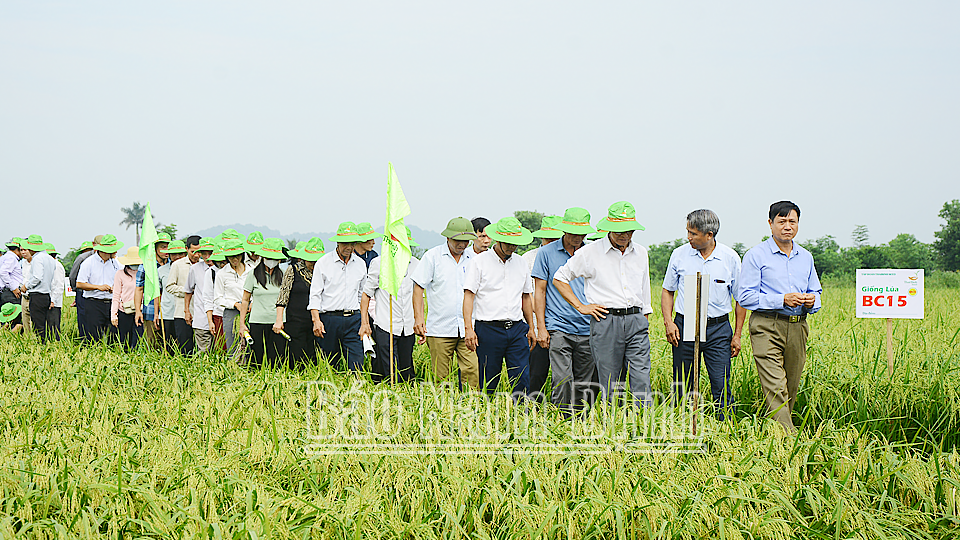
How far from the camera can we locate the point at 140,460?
3.97 meters

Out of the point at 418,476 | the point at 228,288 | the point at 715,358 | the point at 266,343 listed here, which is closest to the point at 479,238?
the point at 715,358

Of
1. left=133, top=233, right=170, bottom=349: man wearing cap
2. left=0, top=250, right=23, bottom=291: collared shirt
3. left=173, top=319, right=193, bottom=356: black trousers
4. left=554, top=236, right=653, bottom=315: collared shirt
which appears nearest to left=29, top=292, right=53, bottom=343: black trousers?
left=0, top=250, right=23, bottom=291: collared shirt

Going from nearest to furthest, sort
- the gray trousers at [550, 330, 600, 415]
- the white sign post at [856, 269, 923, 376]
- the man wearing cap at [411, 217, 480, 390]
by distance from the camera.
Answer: the gray trousers at [550, 330, 600, 415] → the man wearing cap at [411, 217, 480, 390] → the white sign post at [856, 269, 923, 376]

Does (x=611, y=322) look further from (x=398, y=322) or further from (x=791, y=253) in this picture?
(x=398, y=322)

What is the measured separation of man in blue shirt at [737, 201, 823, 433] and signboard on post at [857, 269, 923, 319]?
134 cm

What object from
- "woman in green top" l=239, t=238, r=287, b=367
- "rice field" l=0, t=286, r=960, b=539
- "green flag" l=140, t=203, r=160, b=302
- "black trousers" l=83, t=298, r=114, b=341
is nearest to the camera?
"rice field" l=0, t=286, r=960, b=539

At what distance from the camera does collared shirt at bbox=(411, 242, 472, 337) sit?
245 inches

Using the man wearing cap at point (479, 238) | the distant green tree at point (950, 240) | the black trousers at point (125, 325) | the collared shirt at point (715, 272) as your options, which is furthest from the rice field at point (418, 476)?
the distant green tree at point (950, 240)

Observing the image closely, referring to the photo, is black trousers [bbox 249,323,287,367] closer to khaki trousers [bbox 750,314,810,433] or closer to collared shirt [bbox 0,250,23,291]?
khaki trousers [bbox 750,314,810,433]

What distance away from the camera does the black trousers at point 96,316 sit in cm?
990

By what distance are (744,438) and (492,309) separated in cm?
226

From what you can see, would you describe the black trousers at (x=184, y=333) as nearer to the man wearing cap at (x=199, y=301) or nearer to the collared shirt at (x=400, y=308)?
the man wearing cap at (x=199, y=301)

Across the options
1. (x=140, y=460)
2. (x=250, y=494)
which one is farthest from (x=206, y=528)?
(x=140, y=460)

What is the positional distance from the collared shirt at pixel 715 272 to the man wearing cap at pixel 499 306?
1.19 m
